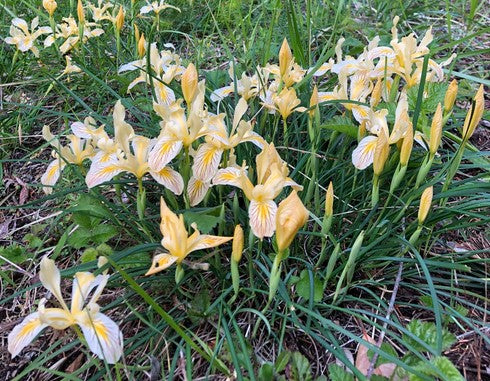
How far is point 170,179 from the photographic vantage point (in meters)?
1.62

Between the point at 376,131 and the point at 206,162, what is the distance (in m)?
0.64

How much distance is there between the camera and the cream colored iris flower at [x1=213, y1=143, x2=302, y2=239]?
146cm

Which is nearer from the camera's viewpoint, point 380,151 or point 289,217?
point 289,217

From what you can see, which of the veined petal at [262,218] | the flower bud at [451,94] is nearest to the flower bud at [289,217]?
the veined petal at [262,218]

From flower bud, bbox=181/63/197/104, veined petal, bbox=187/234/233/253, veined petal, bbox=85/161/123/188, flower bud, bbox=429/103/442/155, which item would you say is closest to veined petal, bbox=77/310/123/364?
veined petal, bbox=187/234/233/253

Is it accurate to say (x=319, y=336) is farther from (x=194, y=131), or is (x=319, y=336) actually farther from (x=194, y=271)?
(x=194, y=131)

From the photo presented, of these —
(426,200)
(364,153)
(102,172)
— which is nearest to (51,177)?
(102,172)

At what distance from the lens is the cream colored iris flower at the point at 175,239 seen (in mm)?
1385

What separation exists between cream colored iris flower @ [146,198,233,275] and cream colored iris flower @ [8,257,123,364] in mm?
190

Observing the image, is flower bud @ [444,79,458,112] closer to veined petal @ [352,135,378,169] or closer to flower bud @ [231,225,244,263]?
veined petal @ [352,135,378,169]

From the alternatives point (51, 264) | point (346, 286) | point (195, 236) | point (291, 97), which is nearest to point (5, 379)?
point (51, 264)

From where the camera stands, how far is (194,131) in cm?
164

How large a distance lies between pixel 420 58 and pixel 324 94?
0.42 metres

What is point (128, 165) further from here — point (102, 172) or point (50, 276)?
point (50, 276)
